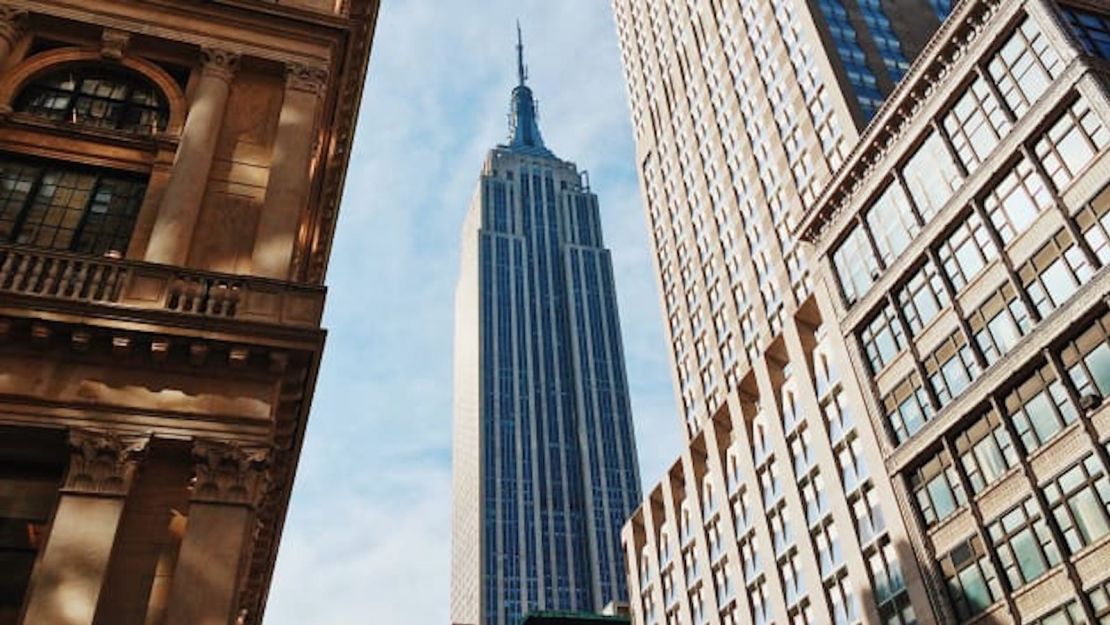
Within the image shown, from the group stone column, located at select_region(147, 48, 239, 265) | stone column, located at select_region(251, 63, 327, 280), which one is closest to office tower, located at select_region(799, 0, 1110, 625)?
stone column, located at select_region(251, 63, 327, 280)

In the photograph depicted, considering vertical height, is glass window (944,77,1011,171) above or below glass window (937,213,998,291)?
above

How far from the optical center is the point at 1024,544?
37.1 m

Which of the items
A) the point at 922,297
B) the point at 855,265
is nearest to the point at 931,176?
the point at 922,297

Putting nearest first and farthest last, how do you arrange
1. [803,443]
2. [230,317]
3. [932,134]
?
[230,317] → [932,134] → [803,443]

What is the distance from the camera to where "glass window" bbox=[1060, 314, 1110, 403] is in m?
34.3

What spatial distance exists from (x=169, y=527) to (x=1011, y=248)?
1439 inches

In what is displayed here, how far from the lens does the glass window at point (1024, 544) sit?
36.0 meters

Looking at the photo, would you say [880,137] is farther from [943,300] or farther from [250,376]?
[250,376]

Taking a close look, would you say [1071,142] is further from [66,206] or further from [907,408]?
[66,206]

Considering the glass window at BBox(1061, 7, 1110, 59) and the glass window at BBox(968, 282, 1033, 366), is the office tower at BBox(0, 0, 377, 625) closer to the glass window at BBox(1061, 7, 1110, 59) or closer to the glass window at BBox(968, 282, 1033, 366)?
the glass window at BBox(968, 282, 1033, 366)

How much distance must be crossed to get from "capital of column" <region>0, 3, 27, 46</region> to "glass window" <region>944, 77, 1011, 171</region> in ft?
126

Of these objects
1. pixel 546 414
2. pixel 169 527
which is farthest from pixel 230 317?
pixel 546 414

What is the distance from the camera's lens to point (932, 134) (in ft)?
154

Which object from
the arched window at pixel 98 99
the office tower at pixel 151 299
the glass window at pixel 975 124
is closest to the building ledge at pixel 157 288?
the office tower at pixel 151 299
